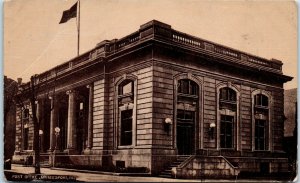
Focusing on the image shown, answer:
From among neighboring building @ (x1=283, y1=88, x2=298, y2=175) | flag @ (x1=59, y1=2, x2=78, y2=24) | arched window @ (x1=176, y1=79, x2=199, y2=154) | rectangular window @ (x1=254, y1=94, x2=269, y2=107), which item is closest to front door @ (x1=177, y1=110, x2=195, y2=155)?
arched window @ (x1=176, y1=79, x2=199, y2=154)

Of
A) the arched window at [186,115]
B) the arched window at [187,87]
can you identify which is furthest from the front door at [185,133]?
the arched window at [187,87]

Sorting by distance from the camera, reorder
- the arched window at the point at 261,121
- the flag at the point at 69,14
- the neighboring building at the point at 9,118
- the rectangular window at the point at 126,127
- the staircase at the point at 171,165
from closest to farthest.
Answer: the flag at the point at 69,14, the staircase at the point at 171,165, the neighboring building at the point at 9,118, the arched window at the point at 261,121, the rectangular window at the point at 126,127

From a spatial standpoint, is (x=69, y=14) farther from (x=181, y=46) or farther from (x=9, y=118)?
(x=9, y=118)

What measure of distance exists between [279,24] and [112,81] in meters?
7.99

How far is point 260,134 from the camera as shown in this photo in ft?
67.2

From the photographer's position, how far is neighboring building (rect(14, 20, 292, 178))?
18719mm

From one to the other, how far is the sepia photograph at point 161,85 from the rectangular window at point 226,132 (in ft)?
0.16

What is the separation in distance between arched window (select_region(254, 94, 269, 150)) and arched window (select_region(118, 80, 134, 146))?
5313mm

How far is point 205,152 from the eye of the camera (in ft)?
63.6

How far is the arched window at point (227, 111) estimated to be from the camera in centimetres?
2056

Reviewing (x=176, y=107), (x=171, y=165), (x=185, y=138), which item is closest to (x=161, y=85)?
(x=176, y=107)

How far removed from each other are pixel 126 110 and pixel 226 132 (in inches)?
174

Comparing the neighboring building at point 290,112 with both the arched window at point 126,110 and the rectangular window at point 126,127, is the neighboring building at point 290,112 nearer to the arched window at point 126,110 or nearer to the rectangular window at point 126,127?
the arched window at point 126,110

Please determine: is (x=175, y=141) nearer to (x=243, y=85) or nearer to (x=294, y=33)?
(x=243, y=85)
